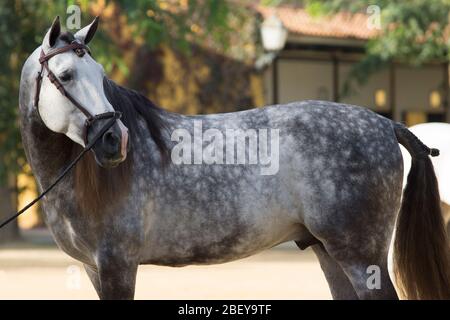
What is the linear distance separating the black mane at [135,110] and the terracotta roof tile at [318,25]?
54.0 feet

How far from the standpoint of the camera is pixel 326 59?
73.9ft

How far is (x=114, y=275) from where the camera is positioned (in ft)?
14.1

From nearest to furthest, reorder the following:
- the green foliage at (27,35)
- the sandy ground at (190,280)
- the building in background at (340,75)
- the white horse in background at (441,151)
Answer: the white horse in background at (441,151) → the sandy ground at (190,280) → the green foliage at (27,35) → the building in background at (340,75)

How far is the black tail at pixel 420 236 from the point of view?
4.89 meters

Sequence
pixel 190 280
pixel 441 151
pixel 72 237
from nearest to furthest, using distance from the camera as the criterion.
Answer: pixel 72 237 < pixel 441 151 < pixel 190 280

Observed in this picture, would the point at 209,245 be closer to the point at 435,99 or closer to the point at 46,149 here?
the point at 46,149

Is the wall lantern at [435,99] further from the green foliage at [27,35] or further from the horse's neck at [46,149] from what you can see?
the horse's neck at [46,149]

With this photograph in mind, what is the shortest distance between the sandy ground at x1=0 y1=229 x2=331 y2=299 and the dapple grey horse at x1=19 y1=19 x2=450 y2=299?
334cm

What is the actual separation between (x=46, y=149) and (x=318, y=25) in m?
17.9

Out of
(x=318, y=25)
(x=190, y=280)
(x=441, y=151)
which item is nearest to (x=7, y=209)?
(x=190, y=280)

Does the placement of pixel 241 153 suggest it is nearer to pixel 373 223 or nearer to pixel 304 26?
pixel 373 223

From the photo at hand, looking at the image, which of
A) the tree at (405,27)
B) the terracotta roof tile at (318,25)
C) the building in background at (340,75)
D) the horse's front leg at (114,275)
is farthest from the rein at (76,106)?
the terracotta roof tile at (318,25)

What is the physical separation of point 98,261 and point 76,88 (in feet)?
2.71

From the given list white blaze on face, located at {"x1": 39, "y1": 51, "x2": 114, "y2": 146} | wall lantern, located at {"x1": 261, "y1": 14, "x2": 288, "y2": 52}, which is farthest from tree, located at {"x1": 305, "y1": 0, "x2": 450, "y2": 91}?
white blaze on face, located at {"x1": 39, "y1": 51, "x2": 114, "y2": 146}
